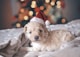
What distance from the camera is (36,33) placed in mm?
1436

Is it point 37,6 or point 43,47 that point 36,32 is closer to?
point 43,47

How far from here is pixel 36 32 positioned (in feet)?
4.73

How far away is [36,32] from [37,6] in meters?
1.42

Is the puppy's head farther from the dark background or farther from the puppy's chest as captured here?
the dark background

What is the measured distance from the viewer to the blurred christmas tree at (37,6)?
2.81m

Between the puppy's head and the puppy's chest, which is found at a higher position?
the puppy's head

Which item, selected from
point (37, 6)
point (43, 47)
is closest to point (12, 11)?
point (37, 6)

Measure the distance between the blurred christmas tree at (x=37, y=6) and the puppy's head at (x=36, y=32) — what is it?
135 centimetres

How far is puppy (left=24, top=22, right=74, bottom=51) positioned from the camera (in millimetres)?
1450

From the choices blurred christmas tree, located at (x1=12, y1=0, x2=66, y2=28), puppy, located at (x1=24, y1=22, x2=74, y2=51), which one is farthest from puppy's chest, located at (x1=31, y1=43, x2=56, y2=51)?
blurred christmas tree, located at (x1=12, y1=0, x2=66, y2=28)

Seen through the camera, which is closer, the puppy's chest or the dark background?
the puppy's chest

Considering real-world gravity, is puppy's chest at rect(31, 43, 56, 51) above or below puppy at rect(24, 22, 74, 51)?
below

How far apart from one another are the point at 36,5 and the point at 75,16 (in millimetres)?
608

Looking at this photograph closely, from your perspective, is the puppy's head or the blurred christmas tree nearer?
the puppy's head
